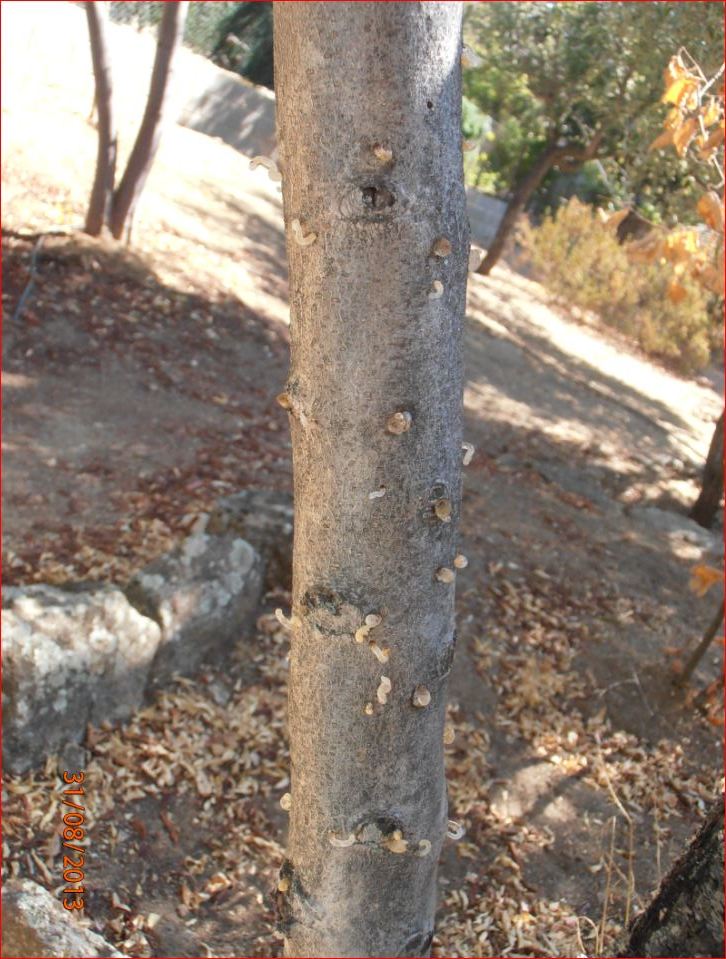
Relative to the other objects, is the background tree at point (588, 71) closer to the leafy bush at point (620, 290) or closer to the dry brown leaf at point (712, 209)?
the leafy bush at point (620, 290)

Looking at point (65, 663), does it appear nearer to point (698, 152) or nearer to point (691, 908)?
point (691, 908)

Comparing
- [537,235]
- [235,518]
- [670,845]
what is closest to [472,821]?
[670,845]

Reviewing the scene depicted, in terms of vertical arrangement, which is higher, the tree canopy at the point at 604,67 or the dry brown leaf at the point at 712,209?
the tree canopy at the point at 604,67

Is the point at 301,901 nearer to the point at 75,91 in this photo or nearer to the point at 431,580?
the point at 431,580

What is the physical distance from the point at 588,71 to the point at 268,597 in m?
8.66

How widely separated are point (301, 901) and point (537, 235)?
1285cm

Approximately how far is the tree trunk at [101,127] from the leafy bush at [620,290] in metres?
6.85

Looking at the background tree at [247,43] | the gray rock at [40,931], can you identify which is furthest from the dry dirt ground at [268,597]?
the background tree at [247,43]

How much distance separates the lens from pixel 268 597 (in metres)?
4.20

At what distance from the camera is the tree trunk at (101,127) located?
21.7 feet

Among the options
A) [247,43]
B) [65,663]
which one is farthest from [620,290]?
[65,663]

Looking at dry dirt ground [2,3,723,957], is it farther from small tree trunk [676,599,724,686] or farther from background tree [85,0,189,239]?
background tree [85,0,189,239]

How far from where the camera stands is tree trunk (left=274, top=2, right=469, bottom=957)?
1130 mm

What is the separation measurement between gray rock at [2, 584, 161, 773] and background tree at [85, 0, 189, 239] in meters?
4.50
